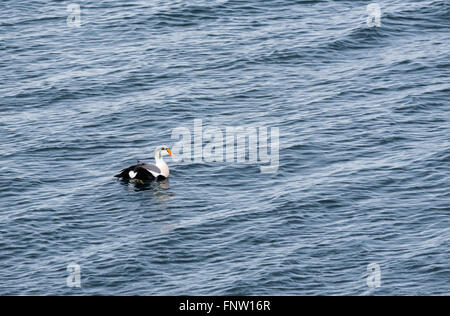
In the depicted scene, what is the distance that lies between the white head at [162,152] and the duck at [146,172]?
0.16m

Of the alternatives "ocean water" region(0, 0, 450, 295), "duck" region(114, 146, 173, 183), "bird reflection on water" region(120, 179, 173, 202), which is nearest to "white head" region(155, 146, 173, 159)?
"duck" region(114, 146, 173, 183)

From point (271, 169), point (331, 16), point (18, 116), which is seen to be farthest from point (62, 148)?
point (331, 16)

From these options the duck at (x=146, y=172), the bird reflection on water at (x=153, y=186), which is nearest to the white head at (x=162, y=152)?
the duck at (x=146, y=172)

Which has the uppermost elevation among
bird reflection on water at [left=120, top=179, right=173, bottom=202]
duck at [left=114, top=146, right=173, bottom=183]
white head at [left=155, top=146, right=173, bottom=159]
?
white head at [left=155, top=146, right=173, bottom=159]

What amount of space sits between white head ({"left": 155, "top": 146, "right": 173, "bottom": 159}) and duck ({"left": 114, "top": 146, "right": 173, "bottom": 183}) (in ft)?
0.54

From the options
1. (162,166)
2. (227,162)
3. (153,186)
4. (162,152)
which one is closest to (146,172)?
(153,186)

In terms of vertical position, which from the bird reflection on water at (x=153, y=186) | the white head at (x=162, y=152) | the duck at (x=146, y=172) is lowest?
the bird reflection on water at (x=153, y=186)

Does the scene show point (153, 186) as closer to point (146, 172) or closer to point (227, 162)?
point (146, 172)

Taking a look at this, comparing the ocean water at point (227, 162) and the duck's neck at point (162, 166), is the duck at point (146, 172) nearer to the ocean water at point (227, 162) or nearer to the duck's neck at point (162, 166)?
the duck's neck at point (162, 166)

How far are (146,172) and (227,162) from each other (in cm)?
322

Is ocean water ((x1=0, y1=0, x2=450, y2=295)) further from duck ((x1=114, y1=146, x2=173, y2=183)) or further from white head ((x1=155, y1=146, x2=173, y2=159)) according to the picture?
white head ((x1=155, y1=146, x2=173, y2=159))

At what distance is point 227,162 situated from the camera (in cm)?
3562

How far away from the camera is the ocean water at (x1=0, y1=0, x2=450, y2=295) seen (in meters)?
27.5

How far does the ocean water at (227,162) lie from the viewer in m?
27.5
